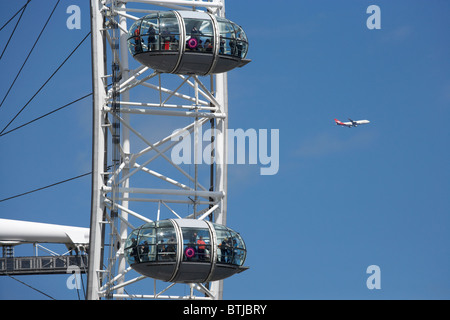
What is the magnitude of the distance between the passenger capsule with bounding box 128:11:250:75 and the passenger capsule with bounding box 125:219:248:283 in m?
A: 5.50

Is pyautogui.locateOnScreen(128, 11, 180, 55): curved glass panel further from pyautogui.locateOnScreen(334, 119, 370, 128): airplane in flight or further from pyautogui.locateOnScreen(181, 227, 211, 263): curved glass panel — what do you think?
pyautogui.locateOnScreen(334, 119, 370, 128): airplane in flight

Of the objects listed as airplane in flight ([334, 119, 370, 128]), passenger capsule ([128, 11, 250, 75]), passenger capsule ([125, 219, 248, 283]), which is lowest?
passenger capsule ([125, 219, 248, 283])

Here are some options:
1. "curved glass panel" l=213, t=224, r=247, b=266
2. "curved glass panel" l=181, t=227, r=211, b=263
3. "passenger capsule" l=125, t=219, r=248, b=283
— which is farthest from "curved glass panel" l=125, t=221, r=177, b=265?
"curved glass panel" l=213, t=224, r=247, b=266

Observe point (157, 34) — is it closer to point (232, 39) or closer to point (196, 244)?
point (232, 39)

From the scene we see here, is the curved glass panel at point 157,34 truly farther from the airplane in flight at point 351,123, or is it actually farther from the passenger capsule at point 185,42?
the airplane in flight at point 351,123

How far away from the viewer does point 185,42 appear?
143 ft

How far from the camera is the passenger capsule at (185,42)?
43.5 metres

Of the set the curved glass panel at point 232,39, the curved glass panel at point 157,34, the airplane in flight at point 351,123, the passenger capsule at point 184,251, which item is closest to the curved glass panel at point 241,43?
the curved glass panel at point 232,39

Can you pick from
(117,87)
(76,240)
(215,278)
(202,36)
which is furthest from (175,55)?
(76,240)

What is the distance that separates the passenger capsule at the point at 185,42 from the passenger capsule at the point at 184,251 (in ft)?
18.0

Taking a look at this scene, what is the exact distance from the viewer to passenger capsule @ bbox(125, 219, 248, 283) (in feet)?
135

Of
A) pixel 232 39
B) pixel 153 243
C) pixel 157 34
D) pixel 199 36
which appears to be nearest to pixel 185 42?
pixel 199 36

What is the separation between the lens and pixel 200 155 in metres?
47.7
